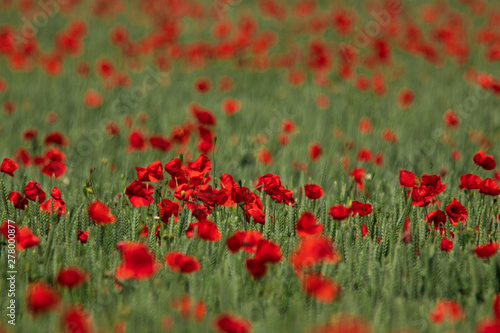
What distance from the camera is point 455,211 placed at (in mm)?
1989

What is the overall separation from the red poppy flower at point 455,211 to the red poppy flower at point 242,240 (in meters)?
0.76

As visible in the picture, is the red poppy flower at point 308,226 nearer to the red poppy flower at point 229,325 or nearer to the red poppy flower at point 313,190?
the red poppy flower at point 313,190

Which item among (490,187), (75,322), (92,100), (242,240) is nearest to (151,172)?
(242,240)

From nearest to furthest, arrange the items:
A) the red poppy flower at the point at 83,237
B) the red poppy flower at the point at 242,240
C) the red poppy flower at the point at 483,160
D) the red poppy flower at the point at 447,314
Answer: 1. the red poppy flower at the point at 447,314
2. the red poppy flower at the point at 242,240
3. the red poppy flower at the point at 83,237
4. the red poppy flower at the point at 483,160

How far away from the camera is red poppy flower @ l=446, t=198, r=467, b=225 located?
1.96 meters

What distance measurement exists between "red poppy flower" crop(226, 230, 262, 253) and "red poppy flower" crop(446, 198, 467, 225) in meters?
0.76

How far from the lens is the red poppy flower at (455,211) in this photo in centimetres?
196

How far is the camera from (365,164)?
3207mm

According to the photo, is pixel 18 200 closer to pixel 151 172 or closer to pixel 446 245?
pixel 151 172

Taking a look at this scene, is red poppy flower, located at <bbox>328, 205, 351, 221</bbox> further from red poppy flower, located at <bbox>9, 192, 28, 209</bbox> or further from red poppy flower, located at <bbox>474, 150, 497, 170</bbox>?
red poppy flower, located at <bbox>9, 192, 28, 209</bbox>

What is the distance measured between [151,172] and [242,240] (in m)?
0.57

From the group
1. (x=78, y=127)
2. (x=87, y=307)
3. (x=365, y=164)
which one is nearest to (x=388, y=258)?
(x=87, y=307)

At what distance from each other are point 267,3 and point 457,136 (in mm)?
3997

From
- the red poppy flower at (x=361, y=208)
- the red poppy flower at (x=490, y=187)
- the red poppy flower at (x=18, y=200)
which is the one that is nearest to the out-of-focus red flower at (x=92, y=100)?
the red poppy flower at (x=18, y=200)
